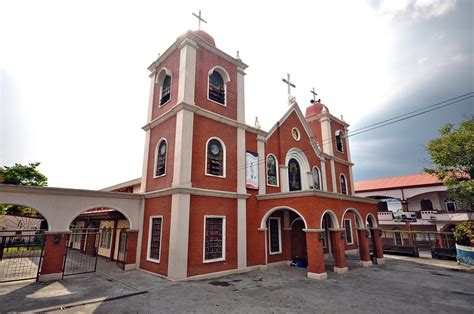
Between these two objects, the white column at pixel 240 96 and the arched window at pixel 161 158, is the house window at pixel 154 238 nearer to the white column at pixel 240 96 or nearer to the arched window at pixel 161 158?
the arched window at pixel 161 158

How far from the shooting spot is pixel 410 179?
2861 cm

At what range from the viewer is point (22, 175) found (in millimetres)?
29125

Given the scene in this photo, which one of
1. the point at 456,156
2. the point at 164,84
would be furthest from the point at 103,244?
the point at 456,156

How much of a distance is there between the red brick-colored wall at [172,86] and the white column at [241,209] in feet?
13.7

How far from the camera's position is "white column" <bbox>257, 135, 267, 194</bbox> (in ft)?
49.6

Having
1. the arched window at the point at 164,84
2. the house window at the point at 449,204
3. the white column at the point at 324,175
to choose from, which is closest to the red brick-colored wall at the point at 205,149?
A: the arched window at the point at 164,84

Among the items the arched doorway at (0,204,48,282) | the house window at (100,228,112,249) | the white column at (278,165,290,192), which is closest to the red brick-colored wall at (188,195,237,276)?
the white column at (278,165,290,192)

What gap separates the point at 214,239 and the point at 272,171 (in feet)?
20.3

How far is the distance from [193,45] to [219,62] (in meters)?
1.96

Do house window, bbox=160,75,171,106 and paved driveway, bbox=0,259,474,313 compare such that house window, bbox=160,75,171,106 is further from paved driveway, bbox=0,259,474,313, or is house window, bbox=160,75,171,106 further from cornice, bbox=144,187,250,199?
paved driveway, bbox=0,259,474,313

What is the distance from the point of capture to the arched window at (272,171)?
16109mm

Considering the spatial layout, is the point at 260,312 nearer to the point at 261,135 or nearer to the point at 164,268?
the point at 164,268

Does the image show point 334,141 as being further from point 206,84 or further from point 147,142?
point 147,142

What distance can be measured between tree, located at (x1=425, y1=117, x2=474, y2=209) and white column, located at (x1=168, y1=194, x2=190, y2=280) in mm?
18012
